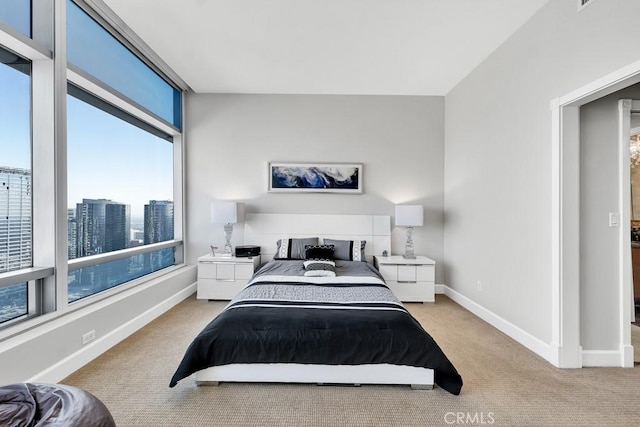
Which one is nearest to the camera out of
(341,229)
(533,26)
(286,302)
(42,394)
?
(42,394)

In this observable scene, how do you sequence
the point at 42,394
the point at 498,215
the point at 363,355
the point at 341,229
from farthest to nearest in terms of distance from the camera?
the point at 341,229
the point at 498,215
the point at 363,355
the point at 42,394

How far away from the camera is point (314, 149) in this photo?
473cm

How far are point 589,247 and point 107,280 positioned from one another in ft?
14.5

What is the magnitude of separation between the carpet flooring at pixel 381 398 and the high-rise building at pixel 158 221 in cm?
159

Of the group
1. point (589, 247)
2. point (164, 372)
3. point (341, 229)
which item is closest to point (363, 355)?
point (164, 372)

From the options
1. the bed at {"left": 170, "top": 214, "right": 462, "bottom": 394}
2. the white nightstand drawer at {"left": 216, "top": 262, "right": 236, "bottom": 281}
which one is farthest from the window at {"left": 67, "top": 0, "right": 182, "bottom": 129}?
the bed at {"left": 170, "top": 214, "right": 462, "bottom": 394}

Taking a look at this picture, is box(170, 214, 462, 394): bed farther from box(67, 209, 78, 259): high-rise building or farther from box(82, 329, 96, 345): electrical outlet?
box(67, 209, 78, 259): high-rise building

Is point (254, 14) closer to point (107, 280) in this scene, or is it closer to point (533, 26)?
point (533, 26)

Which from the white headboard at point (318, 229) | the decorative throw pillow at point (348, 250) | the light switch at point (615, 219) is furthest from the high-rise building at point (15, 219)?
the light switch at point (615, 219)

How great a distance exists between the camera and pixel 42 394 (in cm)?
129

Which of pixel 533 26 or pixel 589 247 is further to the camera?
pixel 533 26

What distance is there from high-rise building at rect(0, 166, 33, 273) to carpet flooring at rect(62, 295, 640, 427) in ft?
3.18

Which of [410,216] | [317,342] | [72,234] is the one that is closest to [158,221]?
[72,234]

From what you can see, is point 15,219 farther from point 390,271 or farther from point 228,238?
point 390,271
